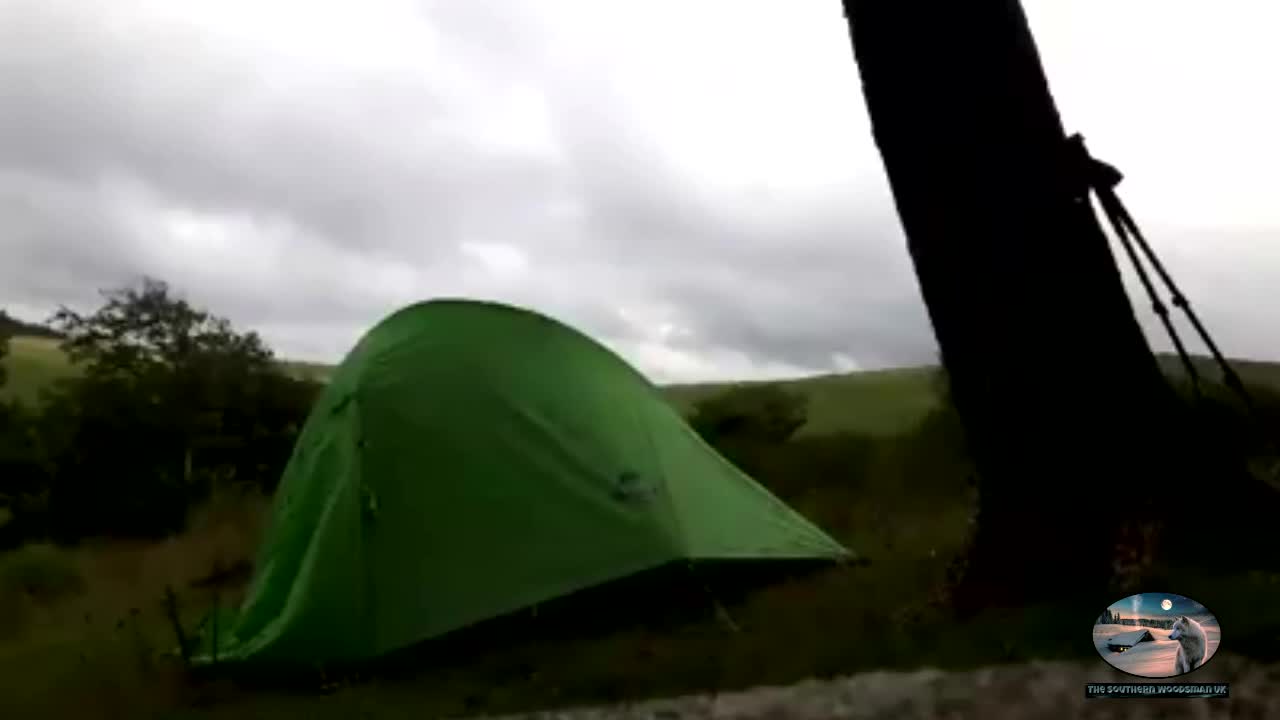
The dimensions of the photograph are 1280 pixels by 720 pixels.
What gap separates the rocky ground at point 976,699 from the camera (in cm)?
477

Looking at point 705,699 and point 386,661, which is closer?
point 705,699

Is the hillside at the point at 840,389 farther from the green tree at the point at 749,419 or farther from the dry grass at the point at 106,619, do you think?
the dry grass at the point at 106,619

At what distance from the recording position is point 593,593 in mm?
8250

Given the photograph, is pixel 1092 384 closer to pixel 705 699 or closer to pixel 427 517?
pixel 705 699

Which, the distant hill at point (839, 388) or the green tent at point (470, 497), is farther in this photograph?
the distant hill at point (839, 388)

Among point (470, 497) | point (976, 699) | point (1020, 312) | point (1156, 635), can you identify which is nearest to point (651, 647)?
point (470, 497)

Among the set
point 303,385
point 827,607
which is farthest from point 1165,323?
point 303,385

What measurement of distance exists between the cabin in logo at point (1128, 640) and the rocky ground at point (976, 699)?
0.28 ft

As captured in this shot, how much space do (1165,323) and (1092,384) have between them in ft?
2.56

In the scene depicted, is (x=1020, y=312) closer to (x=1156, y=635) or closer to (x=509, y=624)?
(x=1156, y=635)

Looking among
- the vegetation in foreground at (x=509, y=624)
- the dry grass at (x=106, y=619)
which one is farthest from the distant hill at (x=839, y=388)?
the dry grass at (x=106, y=619)

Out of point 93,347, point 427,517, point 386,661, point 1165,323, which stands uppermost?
point 93,347

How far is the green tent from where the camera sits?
26.3 ft

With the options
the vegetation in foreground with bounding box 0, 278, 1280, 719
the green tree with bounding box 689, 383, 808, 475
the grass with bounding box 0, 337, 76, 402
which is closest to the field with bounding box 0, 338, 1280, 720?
the vegetation in foreground with bounding box 0, 278, 1280, 719
